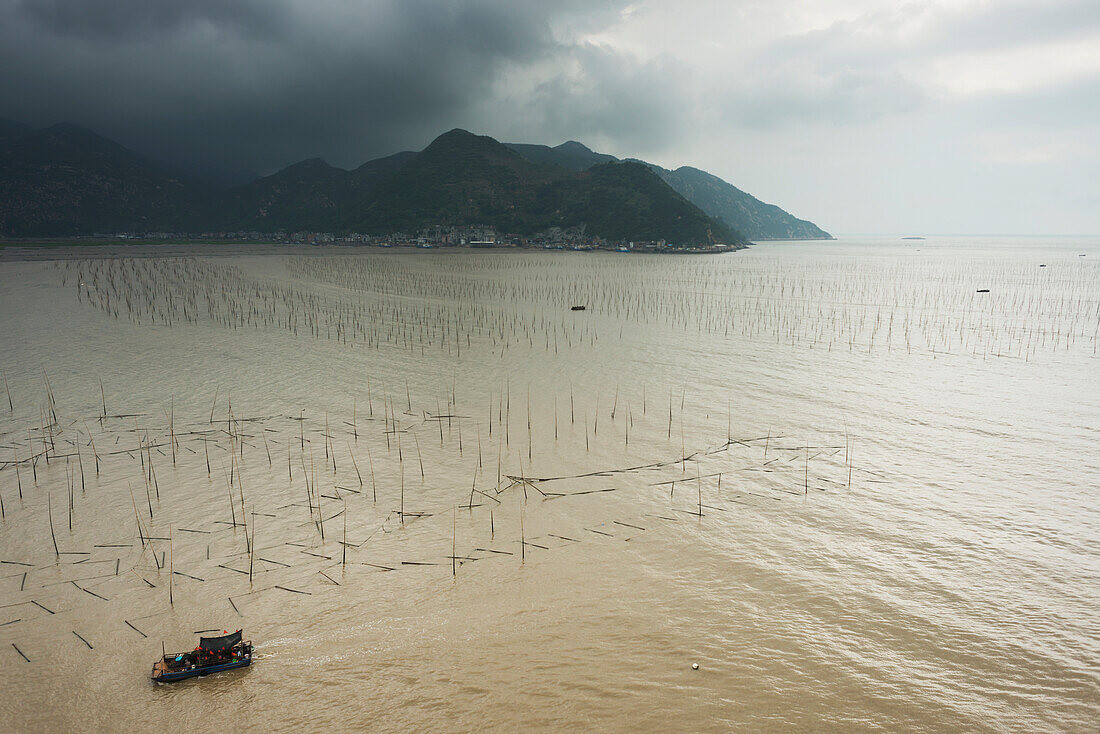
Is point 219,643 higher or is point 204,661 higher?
point 219,643

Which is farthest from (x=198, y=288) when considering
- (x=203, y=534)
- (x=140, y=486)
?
(x=203, y=534)

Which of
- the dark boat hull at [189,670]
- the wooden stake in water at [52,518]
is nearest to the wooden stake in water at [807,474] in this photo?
the dark boat hull at [189,670]

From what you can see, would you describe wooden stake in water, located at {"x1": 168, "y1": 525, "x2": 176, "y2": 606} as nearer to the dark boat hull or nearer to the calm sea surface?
the calm sea surface

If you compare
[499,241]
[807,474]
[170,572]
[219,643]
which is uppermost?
[499,241]

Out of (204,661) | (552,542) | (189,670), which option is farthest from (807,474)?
(189,670)

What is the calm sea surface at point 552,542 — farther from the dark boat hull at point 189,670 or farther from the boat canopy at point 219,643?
the boat canopy at point 219,643

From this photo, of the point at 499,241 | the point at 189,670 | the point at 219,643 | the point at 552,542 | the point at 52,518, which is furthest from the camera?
the point at 499,241

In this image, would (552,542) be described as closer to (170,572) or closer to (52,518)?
(170,572)
